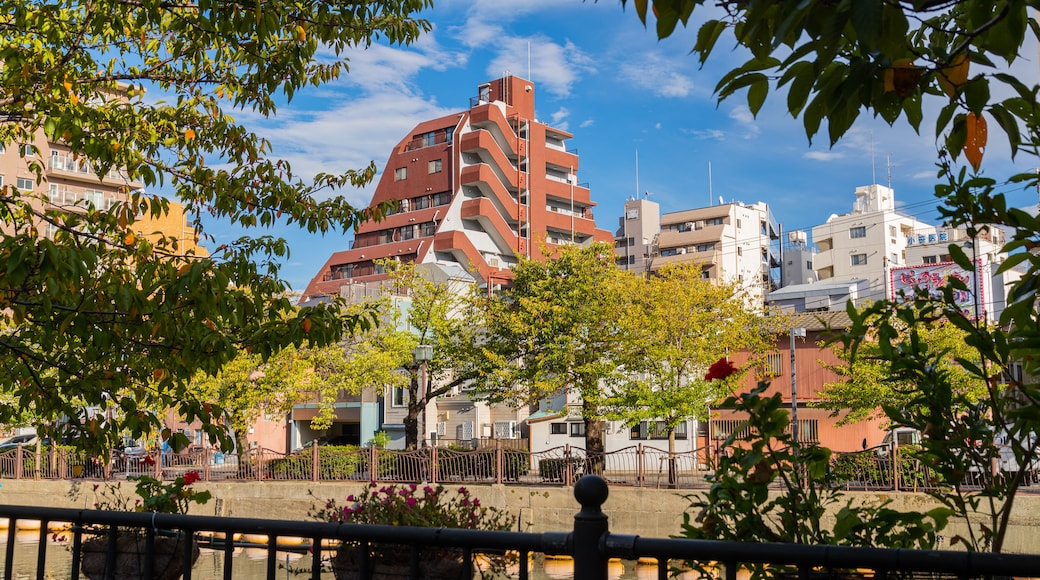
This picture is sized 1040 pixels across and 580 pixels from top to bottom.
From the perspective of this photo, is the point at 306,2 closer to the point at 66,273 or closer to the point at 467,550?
the point at 66,273

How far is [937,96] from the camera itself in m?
2.17

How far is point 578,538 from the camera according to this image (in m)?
2.48

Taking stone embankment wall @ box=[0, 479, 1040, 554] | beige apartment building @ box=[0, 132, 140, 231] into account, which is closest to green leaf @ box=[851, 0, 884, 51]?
stone embankment wall @ box=[0, 479, 1040, 554]

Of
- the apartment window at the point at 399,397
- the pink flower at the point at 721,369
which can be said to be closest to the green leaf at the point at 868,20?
the pink flower at the point at 721,369

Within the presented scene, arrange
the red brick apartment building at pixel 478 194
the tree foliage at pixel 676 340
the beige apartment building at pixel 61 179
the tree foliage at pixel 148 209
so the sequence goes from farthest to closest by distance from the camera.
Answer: the red brick apartment building at pixel 478 194
the beige apartment building at pixel 61 179
the tree foliage at pixel 676 340
the tree foliage at pixel 148 209

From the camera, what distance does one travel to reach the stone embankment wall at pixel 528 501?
20719 millimetres

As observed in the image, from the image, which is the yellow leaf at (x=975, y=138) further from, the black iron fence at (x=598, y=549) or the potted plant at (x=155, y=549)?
the potted plant at (x=155, y=549)

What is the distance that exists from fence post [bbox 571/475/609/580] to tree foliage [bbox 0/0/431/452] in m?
3.40

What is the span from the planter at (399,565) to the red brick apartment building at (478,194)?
1899 inches

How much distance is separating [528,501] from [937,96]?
24.3 metres

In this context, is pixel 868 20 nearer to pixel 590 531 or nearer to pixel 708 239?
pixel 590 531

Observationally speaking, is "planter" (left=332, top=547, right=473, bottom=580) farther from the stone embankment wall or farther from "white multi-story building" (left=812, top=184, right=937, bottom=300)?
"white multi-story building" (left=812, top=184, right=937, bottom=300)

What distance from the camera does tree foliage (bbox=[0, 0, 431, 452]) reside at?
5.52 metres

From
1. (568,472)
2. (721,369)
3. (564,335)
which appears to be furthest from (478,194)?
(721,369)
